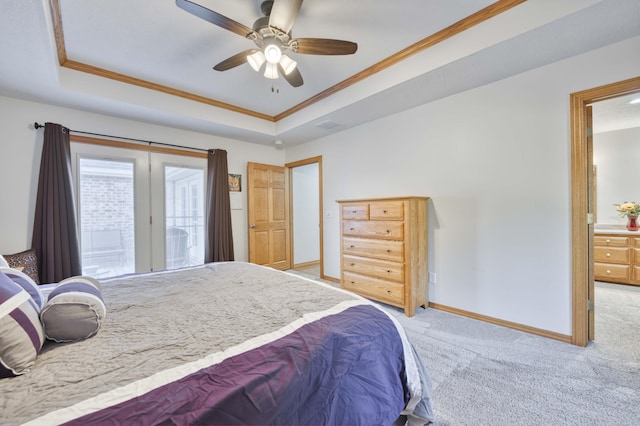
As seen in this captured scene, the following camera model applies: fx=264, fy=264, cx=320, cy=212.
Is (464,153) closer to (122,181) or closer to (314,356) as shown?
(314,356)

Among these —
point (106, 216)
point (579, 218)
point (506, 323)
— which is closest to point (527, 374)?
point (506, 323)

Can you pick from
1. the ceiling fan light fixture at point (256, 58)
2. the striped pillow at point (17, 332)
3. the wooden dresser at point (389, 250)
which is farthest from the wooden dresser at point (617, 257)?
the striped pillow at point (17, 332)

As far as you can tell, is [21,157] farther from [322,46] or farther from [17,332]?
[322,46]

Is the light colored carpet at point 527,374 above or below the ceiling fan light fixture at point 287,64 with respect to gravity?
below

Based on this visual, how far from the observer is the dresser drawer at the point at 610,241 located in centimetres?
384

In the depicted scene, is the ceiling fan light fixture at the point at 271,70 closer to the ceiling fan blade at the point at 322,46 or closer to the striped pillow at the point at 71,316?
the ceiling fan blade at the point at 322,46

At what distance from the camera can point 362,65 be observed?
9.11 feet

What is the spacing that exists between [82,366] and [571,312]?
3256 mm

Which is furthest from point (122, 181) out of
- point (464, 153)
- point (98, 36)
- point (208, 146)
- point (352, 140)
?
point (464, 153)

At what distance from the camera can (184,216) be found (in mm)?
4066

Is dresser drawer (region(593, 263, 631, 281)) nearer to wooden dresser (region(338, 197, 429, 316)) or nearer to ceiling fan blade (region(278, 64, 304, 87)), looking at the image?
wooden dresser (region(338, 197, 429, 316))

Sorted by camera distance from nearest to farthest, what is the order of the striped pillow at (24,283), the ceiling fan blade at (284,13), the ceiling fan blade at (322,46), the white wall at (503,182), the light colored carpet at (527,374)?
the striped pillow at (24,283) → the light colored carpet at (527,374) → the ceiling fan blade at (284,13) → the ceiling fan blade at (322,46) → the white wall at (503,182)

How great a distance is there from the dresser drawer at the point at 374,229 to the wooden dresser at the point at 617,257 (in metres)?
3.08

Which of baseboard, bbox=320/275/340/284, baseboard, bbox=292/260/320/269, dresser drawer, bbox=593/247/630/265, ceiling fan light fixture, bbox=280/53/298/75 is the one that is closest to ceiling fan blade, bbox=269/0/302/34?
ceiling fan light fixture, bbox=280/53/298/75
